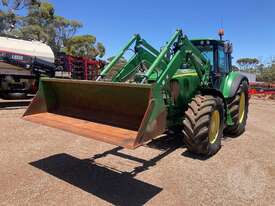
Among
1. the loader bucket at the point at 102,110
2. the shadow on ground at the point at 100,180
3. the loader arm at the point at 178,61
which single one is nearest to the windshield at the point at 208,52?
the loader arm at the point at 178,61

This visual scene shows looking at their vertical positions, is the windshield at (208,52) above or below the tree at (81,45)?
below

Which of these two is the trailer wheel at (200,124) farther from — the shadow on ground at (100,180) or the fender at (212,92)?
the shadow on ground at (100,180)

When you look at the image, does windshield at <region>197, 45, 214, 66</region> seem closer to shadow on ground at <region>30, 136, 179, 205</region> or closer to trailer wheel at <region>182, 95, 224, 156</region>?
trailer wheel at <region>182, 95, 224, 156</region>

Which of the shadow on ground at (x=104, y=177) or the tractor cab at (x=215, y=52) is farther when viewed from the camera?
the tractor cab at (x=215, y=52)

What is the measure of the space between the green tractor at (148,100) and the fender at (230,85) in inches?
0.9

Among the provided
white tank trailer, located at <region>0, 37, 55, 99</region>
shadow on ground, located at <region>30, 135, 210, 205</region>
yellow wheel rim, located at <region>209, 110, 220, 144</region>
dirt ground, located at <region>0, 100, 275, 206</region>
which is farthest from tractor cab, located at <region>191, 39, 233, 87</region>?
white tank trailer, located at <region>0, 37, 55, 99</region>

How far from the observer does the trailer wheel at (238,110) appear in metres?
7.00

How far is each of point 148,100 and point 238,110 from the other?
3624 millimetres

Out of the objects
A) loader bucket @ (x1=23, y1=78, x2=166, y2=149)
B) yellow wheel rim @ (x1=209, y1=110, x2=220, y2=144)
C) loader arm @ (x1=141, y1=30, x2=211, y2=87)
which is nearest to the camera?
loader bucket @ (x1=23, y1=78, x2=166, y2=149)

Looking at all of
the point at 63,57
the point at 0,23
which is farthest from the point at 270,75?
the point at 63,57

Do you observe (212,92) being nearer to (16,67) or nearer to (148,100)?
(148,100)

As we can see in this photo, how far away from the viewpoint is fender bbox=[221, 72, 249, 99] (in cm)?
686

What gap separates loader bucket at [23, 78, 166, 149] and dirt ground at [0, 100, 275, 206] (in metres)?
0.73

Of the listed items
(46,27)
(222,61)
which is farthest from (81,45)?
(222,61)
